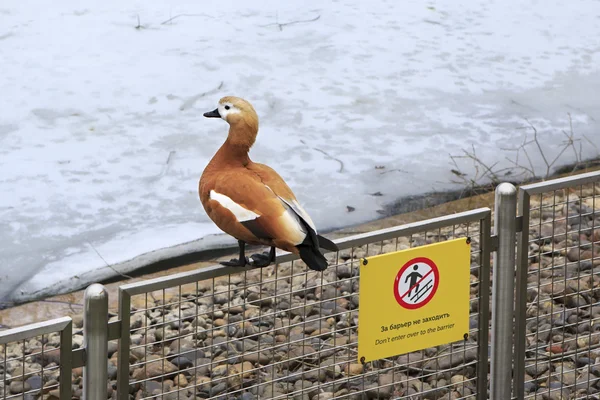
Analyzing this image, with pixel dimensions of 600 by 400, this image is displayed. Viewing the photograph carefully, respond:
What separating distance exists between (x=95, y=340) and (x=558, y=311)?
1.89m

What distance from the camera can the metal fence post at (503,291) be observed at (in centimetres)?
312

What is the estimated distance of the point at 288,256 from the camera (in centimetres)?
286

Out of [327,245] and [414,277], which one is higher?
[327,245]

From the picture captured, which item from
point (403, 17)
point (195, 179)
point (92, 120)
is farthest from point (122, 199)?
point (403, 17)

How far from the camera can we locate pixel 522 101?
25.6ft

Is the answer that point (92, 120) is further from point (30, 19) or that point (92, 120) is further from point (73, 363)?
point (73, 363)

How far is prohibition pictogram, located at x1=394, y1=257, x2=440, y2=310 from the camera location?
2.92 meters

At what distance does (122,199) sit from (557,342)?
2773 mm

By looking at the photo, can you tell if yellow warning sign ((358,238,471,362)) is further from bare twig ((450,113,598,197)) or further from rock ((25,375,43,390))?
bare twig ((450,113,598,197))

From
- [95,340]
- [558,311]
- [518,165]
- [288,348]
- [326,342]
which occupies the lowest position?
[518,165]

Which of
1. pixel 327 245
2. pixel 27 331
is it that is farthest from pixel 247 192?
pixel 27 331

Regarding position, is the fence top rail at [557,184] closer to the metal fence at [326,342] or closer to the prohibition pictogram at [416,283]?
the metal fence at [326,342]

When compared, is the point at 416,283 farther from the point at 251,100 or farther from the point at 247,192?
the point at 251,100

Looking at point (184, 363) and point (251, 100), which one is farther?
point (251, 100)
